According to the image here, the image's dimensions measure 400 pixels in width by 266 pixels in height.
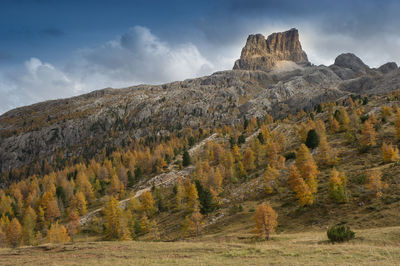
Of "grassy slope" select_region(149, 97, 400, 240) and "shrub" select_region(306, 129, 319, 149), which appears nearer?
"grassy slope" select_region(149, 97, 400, 240)

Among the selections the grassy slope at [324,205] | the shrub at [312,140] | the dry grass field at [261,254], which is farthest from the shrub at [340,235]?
the shrub at [312,140]

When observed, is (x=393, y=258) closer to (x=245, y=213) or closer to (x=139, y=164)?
(x=245, y=213)

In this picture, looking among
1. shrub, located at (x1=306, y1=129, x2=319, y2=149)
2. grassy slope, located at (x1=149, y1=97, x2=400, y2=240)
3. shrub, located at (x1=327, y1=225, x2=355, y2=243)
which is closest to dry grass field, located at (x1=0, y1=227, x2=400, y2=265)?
shrub, located at (x1=327, y1=225, x2=355, y2=243)

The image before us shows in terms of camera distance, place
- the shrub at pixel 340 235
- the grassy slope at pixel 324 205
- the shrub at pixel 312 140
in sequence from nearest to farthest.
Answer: the shrub at pixel 340 235, the grassy slope at pixel 324 205, the shrub at pixel 312 140

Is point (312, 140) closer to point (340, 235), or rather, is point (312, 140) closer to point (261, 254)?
point (340, 235)

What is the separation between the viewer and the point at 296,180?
217 ft

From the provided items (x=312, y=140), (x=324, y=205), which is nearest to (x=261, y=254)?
(x=324, y=205)

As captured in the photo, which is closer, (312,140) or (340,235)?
(340,235)

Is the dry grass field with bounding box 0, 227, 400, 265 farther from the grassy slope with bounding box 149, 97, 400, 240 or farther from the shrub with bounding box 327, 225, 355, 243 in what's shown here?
the grassy slope with bounding box 149, 97, 400, 240

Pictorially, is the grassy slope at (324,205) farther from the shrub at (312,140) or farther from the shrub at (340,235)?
the shrub at (340,235)

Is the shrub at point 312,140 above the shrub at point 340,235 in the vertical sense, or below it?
above

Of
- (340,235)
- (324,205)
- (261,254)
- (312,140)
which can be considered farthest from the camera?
(312,140)

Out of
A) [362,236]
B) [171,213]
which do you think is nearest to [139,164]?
[171,213]

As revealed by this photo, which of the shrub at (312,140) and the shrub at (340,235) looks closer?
the shrub at (340,235)
